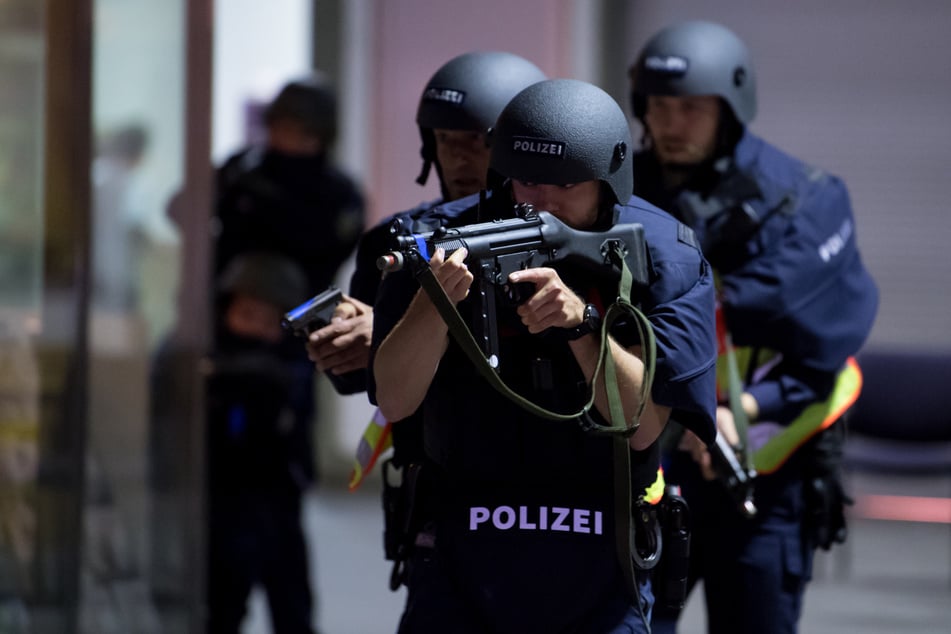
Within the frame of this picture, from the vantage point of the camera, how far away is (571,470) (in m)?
2.62

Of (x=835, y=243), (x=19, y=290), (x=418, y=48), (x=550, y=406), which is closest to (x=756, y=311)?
(x=835, y=243)

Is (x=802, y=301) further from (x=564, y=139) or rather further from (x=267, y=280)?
(x=267, y=280)

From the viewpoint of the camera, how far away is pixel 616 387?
2.51 metres

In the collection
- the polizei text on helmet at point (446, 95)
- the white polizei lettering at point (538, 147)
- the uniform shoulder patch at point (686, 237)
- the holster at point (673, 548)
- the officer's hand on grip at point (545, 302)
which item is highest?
the polizei text on helmet at point (446, 95)

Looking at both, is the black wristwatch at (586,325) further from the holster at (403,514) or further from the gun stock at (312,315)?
the gun stock at (312,315)

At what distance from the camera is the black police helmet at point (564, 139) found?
2.55 metres

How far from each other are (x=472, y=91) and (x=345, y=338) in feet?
1.74

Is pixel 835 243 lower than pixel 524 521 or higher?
higher

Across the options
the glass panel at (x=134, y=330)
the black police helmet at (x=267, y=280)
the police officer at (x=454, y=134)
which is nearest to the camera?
Result: the police officer at (x=454, y=134)

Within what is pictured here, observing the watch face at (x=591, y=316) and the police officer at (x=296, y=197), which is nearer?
the watch face at (x=591, y=316)

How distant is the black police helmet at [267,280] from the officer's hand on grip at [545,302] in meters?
2.77

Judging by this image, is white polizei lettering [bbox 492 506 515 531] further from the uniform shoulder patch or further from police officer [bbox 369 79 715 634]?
the uniform shoulder patch

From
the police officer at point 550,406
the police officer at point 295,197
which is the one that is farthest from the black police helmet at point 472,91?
the police officer at point 295,197

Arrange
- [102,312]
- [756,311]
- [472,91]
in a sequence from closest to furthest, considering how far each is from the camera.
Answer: [472,91] → [756,311] → [102,312]
